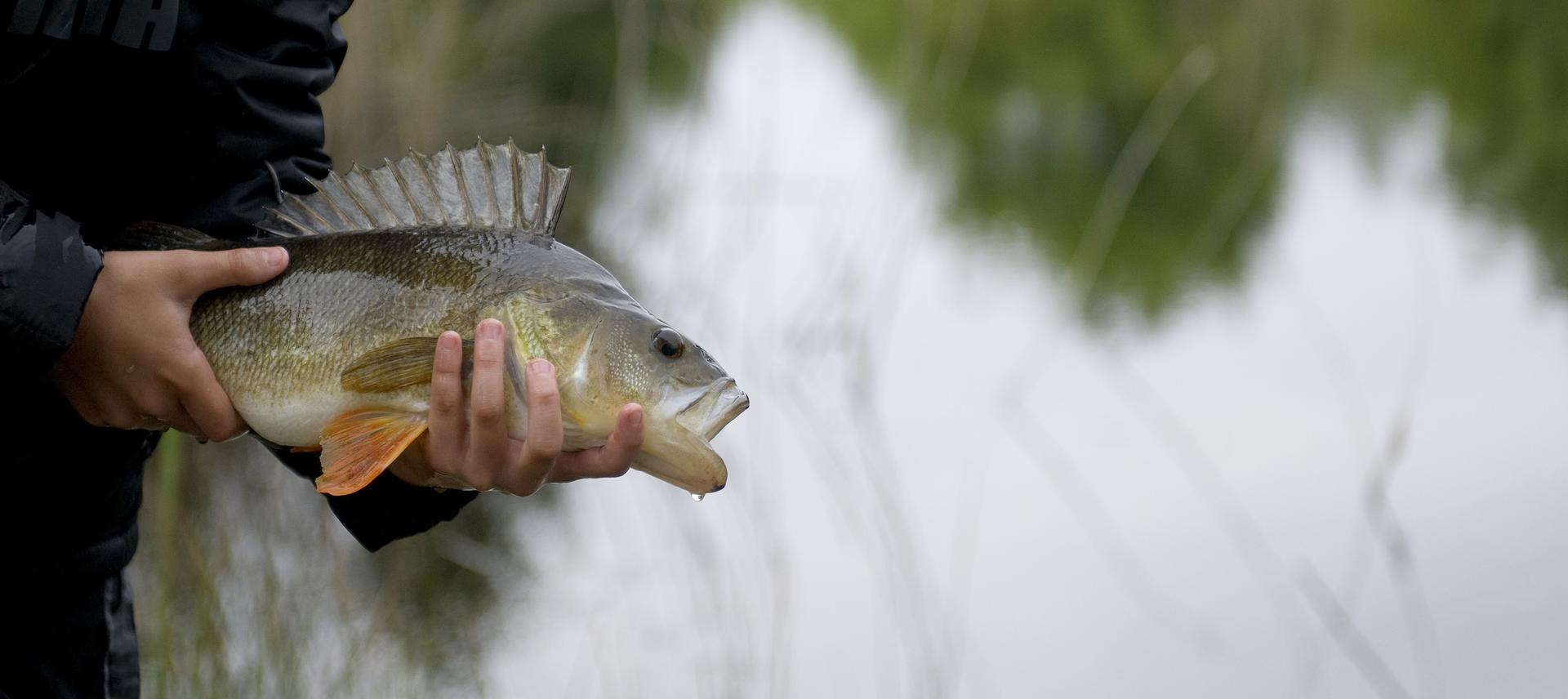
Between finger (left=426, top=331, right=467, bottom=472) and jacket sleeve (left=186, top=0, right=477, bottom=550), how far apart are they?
0.22 metres

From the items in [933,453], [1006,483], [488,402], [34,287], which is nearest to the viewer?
[34,287]

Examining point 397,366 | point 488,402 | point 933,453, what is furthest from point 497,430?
point 933,453

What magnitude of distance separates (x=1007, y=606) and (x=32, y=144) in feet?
12.2

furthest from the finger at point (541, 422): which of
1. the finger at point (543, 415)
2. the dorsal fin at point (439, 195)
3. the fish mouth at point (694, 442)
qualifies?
the dorsal fin at point (439, 195)

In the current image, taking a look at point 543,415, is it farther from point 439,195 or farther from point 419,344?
point 439,195

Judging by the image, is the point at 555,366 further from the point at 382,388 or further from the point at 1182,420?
the point at 1182,420

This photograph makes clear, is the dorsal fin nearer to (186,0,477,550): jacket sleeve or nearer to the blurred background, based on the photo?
(186,0,477,550): jacket sleeve

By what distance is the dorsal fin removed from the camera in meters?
1.69

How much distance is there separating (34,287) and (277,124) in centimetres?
44

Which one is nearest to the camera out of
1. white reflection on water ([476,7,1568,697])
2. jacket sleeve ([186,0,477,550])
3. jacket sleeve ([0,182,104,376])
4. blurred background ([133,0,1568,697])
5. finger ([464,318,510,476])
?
jacket sleeve ([0,182,104,376])

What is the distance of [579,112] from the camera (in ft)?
26.2

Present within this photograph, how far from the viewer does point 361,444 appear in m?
Result: 1.53


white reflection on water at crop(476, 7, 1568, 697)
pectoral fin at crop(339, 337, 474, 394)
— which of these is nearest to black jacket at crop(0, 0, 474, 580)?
pectoral fin at crop(339, 337, 474, 394)

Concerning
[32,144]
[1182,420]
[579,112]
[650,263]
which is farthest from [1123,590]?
[579,112]
